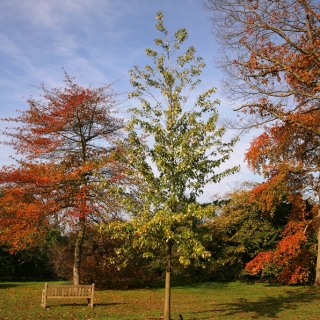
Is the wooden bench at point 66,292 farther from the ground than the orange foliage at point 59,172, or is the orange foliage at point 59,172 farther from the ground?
the orange foliage at point 59,172

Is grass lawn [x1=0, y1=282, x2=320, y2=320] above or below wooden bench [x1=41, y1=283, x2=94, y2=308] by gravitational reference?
below

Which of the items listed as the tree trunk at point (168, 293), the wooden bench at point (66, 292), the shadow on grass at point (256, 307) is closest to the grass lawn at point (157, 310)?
the shadow on grass at point (256, 307)

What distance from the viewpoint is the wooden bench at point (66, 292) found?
43.6 feet

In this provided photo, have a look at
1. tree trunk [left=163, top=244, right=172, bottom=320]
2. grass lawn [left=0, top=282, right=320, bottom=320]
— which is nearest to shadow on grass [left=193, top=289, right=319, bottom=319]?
grass lawn [left=0, top=282, right=320, bottom=320]

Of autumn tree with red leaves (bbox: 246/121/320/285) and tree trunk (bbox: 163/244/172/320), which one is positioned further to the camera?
autumn tree with red leaves (bbox: 246/121/320/285)

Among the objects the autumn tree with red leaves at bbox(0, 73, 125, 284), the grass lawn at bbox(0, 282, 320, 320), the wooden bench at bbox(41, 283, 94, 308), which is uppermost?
the autumn tree with red leaves at bbox(0, 73, 125, 284)

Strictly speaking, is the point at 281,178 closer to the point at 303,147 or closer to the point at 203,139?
the point at 303,147

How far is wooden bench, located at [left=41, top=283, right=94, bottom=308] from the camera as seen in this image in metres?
13.3

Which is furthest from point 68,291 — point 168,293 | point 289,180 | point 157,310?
point 289,180

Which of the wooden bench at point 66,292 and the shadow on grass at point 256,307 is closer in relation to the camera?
the shadow on grass at point 256,307

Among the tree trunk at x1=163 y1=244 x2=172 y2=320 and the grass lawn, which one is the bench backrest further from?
the tree trunk at x1=163 y1=244 x2=172 y2=320

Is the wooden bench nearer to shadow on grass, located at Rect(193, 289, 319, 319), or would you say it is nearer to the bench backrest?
the bench backrest

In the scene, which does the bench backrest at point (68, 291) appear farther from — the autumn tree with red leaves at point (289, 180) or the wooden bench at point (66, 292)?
the autumn tree with red leaves at point (289, 180)

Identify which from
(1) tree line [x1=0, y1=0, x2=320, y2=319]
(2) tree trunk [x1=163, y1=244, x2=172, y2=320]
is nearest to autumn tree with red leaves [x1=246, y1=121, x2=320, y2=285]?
(1) tree line [x1=0, y1=0, x2=320, y2=319]
